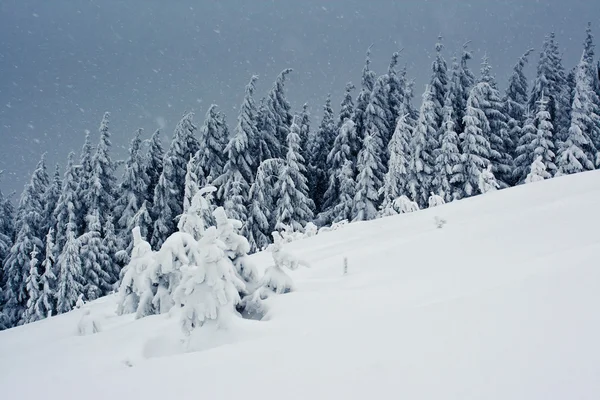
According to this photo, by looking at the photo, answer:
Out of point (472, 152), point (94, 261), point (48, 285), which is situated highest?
point (472, 152)

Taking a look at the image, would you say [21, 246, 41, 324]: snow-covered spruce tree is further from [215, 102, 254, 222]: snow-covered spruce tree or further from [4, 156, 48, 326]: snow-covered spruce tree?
[215, 102, 254, 222]: snow-covered spruce tree

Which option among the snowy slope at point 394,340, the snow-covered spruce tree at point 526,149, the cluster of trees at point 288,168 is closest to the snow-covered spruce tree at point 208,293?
the snowy slope at point 394,340

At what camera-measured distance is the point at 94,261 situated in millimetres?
29734

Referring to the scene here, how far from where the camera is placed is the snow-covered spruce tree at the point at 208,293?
20.2 ft

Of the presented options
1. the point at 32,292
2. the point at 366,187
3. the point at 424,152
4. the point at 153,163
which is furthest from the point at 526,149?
the point at 32,292

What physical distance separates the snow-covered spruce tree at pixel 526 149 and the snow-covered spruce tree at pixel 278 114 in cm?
1718

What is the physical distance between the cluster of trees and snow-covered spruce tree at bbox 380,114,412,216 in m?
0.10

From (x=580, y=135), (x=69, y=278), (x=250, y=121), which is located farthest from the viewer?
(x=250, y=121)

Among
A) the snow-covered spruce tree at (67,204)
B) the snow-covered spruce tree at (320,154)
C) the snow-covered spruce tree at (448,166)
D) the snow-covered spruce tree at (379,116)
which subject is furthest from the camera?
the snow-covered spruce tree at (320,154)

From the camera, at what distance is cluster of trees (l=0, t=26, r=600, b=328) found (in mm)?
29125

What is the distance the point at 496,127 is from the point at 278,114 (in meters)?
16.4

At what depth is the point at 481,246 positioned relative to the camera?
8.77m

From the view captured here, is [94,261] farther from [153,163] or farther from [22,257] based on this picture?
[153,163]

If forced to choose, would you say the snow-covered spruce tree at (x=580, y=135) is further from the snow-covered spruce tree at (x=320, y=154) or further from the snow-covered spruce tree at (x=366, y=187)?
the snow-covered spruce tree at (x=320, y=154)
